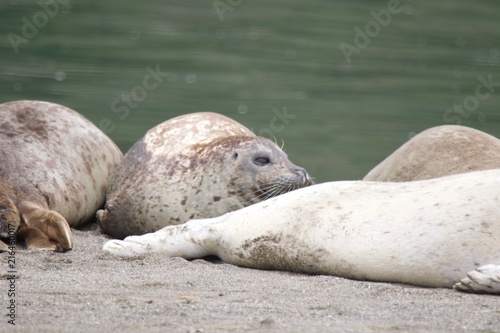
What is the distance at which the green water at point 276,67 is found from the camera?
974 centimetres

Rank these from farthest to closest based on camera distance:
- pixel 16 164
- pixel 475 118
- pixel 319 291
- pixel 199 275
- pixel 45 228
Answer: pixel 475 118
pixel 16 164
pixel 45 228
pixel 199 275
pixel 319 291

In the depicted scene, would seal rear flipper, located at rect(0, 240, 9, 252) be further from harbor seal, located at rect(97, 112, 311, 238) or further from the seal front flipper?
harbor seal, located at rect(97, 112, 311, 238)

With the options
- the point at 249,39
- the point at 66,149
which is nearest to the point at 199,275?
the point at 66,149

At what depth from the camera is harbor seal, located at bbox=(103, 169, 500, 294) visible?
159 inches

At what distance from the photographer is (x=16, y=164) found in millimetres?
5168

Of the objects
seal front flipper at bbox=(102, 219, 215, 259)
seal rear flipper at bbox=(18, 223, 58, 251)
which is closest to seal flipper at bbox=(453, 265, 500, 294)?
seal front flipper at bbox=(102, 219, 215, 259)

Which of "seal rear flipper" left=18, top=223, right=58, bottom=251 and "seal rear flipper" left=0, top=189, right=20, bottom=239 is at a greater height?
"seal rear flipper" left=0, top=189, right=20, bottom=239

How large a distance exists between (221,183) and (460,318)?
7.27ft

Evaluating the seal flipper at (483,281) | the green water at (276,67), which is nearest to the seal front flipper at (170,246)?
the seal flipper at (483,281)

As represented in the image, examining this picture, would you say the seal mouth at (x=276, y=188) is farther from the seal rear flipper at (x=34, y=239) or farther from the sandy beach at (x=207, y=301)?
the seal rear flipper at (x=34, y=239)

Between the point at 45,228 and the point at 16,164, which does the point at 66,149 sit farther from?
the point at 45,228

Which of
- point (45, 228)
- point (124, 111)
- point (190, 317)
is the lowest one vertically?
point (124, 111)

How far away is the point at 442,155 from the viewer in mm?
5594

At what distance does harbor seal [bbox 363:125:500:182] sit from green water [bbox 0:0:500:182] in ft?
8.16
